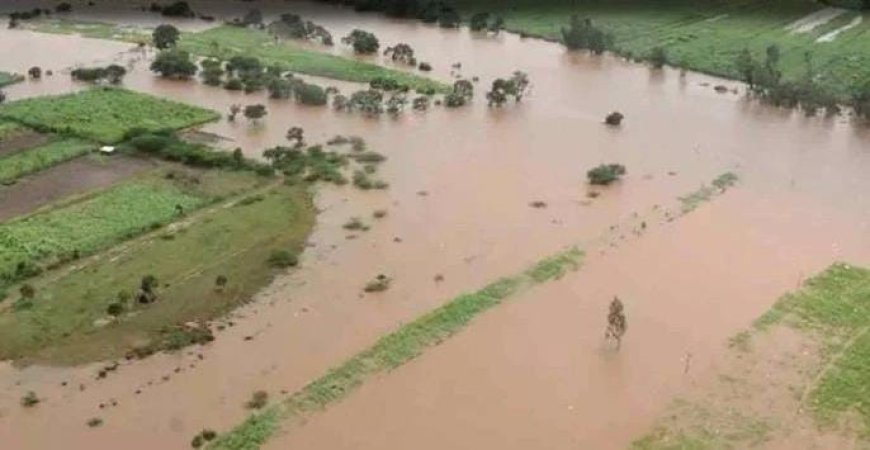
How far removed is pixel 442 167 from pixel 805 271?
5.11m

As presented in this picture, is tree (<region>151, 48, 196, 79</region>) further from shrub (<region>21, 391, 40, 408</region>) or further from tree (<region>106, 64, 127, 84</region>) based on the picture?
shrub (<region>21, 391, 40, 408</region>)

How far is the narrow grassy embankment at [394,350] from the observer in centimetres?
1042

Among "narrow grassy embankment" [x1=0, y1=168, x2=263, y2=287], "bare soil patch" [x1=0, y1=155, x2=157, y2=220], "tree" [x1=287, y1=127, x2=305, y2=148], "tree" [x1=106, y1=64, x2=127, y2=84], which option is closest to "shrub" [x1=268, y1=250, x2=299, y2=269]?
"narrow grassy embankment" [x1=0, y1=168, x2=263, y2=287]

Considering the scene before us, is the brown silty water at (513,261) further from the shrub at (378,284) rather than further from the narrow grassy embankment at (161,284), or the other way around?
the narrow grassy embankment at (161,284)

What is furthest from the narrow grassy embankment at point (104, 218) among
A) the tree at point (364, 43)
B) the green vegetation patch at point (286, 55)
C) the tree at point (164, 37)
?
the tree at point (364, 43)

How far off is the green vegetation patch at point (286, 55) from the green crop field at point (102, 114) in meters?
2.65

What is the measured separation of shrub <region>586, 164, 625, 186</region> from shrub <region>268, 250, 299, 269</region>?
455 centimetres

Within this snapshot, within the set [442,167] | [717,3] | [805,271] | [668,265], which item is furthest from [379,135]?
[717,3]

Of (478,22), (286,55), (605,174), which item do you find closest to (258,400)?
(605,174)

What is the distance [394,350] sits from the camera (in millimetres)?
11695

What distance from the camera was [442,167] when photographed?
53.8ft

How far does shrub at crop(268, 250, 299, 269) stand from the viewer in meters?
13.4

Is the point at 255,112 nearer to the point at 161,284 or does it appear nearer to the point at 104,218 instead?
the point at 104,218

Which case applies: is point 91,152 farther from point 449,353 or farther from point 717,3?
point 717,3
